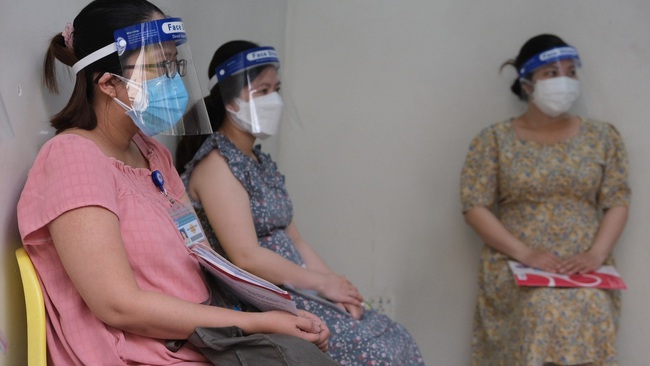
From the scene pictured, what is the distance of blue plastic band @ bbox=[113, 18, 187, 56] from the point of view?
1.65m

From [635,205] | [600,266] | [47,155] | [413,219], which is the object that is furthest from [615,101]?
[47,155]

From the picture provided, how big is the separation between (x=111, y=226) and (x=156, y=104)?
315 mm

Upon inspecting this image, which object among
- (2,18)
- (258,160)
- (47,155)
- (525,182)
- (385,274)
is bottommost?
(385,274)

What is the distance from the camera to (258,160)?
7.95 ft

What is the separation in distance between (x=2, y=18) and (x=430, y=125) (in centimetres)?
202

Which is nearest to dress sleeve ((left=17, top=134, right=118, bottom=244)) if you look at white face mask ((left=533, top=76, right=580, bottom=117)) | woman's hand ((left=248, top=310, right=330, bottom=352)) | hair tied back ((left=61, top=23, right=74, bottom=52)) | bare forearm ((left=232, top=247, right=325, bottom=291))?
hair tied back ((left=61, top=23, right=74, bottom=52))

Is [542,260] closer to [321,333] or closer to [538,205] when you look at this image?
[538,205]

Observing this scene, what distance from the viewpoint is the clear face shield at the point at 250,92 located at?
2.34m

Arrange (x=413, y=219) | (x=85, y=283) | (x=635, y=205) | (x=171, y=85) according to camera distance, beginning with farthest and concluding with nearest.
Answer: (x=413, y=219), (x=635, y=205), (x=171, y=85), (x=85, y=283)

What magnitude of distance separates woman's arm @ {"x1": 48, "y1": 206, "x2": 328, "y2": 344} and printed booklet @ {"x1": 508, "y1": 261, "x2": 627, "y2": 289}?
1.50 m

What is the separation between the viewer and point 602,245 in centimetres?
290

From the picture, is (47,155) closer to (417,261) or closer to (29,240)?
(29,240)

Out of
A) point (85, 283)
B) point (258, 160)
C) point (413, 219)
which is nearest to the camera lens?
point (85, 283)

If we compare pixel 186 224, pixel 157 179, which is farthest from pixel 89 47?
pixel 186 224
